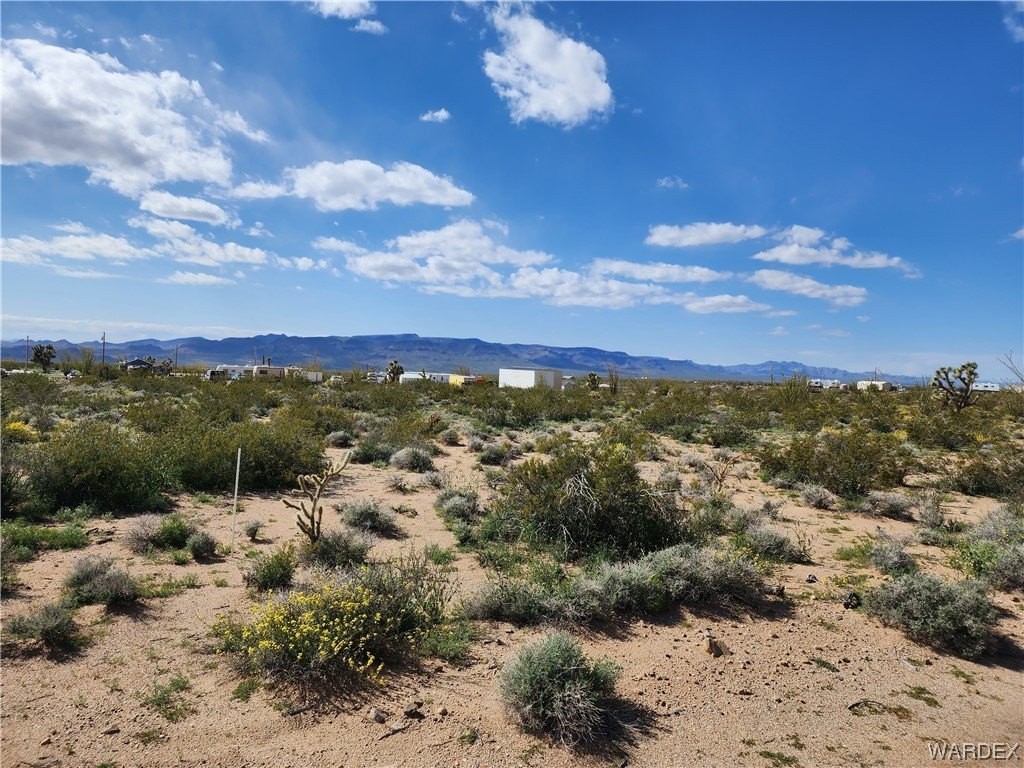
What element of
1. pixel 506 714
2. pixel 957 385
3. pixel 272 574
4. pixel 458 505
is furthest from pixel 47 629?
pixel 957 385

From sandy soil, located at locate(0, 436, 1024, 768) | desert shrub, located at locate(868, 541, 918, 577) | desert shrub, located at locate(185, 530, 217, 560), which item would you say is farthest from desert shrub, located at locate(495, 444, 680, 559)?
desert shrub, located at locate(185, 530, 217, 560)

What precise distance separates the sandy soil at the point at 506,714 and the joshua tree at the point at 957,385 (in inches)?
969

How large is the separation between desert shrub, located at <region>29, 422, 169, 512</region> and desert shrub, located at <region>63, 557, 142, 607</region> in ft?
12.4

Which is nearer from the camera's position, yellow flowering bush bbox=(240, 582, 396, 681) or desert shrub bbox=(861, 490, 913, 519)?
yellow flowering bush bbox=(240, 582, 396, 681)

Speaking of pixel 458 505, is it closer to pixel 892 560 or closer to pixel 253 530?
→ pixel 253 530

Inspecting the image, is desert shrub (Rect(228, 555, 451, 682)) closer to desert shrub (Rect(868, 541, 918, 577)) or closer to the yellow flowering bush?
the yellow flowering bush

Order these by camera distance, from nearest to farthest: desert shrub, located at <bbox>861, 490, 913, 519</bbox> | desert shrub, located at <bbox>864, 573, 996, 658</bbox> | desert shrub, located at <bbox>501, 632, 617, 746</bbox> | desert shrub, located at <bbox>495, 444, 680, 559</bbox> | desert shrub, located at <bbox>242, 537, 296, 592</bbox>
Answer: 1. desert shrub, located at <bbox>501, 632, 617, 746</bbox>
2. desert shrub, located at <bbox>864, 573, 996, 658</bbox>
3. desert shrub, located at <bbox>242, 537, 296, 592</bbox>
4. desert shrub, located at <bbox>495, 444, 680, 559</bbox>
5. desert shrub, located at <bbox>861, 490, 913, 519</bbox>

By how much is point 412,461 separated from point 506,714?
411 inches

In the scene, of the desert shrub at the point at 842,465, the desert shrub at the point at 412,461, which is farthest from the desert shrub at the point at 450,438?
the desert shrub at the point at 842,465

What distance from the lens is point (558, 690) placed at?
14.0ft

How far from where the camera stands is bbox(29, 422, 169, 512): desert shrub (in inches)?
366

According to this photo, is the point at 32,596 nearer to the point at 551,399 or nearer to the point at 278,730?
the point at 278,730

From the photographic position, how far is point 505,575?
284 inches

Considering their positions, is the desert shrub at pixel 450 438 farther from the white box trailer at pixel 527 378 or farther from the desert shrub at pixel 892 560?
the white box trailer at pixel 527 378
